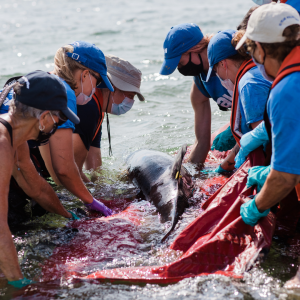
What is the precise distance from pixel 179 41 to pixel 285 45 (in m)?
2.46

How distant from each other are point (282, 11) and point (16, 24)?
2159 centimetres

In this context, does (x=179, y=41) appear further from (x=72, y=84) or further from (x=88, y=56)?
(x=72, y=84)

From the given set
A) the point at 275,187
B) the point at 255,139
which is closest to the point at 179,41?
the point at 255,139

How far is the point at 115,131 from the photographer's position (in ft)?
28.5

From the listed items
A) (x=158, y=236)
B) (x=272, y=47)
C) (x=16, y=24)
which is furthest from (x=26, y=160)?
(x=16, y=24)

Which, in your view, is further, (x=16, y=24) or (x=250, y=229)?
(x=16, y=24)

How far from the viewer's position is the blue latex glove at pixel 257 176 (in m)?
3.25

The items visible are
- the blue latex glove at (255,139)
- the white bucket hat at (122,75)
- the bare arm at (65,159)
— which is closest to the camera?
the blue latex glove at (255,139)

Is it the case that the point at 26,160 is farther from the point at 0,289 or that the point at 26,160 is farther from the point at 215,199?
the point at 215,199

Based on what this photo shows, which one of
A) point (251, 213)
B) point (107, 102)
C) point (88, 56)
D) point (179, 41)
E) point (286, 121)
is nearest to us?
point (286, 121)

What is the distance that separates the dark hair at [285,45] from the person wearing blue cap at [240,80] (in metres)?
0.74

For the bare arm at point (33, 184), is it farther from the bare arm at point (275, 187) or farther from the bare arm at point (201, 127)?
the bare arm at point (201, 127)

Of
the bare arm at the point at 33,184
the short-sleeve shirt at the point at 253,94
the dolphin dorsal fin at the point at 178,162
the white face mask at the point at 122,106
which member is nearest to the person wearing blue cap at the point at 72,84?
the bare arm at the point at 33,184

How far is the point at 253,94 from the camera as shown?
3.54 meters
